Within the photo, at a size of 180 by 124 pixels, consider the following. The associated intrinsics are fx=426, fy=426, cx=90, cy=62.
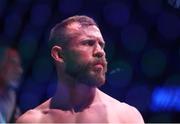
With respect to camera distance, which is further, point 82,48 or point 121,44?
point 121,44

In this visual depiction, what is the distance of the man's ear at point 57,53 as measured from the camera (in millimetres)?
1070

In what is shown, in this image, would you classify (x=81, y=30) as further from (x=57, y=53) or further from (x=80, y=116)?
(x=80, y=116)

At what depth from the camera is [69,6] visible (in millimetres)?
1312

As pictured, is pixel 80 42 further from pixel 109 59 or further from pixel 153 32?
pixel 153 32

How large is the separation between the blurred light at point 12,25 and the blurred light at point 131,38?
0.33m

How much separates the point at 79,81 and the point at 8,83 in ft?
0.66

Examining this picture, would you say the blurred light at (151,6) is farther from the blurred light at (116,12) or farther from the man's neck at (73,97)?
the man's neck at (73,97)

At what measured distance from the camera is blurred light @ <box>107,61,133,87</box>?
4.17ft

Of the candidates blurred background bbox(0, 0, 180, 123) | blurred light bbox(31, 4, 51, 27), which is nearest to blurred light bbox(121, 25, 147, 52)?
blurred background bbox(0, 0, 180, 123)

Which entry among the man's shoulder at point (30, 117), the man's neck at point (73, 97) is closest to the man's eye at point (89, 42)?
the man's neck at point (73, 97)

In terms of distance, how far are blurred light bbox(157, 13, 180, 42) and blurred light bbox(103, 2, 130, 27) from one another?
0.35ft

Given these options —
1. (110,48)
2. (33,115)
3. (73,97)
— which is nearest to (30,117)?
(33,115)

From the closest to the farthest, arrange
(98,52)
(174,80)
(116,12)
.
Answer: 1. (98,52)
2. (174,80)
3. (116,12)

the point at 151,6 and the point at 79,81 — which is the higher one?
the point at 151,6
